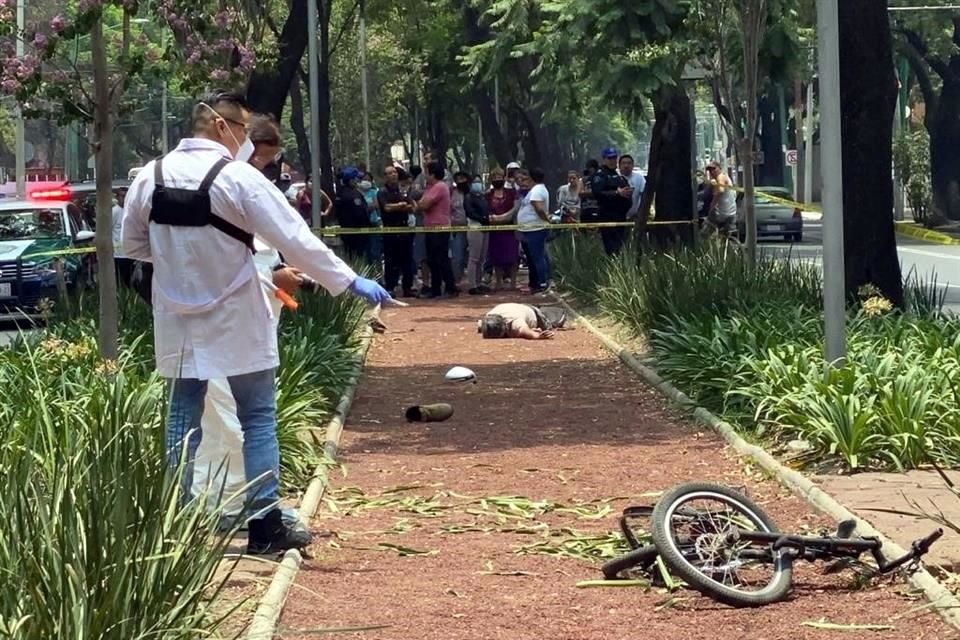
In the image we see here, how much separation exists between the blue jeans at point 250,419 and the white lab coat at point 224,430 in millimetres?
52

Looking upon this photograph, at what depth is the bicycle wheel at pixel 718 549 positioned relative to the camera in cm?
704

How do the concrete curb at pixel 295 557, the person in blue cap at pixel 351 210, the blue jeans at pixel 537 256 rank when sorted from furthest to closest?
the person in blue cap at pixel 351 210 < the blue jeans at pixel 537 256 < the concrete curb at pixel 295 557

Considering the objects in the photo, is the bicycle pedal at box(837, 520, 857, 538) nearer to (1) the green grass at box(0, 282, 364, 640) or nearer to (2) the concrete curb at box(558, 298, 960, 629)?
(2) the concrete curb at box(558, 298, 960, 629)

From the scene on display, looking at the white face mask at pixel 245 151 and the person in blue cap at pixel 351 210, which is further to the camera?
the person in blue cap at pixel 351 210

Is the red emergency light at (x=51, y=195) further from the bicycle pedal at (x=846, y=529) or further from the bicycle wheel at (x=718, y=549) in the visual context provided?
the bicycle pedal at (x=846, y=529)

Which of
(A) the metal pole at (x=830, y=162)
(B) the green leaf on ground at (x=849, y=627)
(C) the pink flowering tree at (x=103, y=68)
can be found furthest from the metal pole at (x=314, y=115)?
(B) the green leaf on ground at (x=849, y=627)

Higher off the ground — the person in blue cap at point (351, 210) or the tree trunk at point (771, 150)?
the tree trunk at point (771, 150)

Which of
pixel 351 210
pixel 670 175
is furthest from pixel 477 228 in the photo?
pixel 670 175

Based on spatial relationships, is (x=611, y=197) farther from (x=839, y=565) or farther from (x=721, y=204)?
(x=839, y=565)

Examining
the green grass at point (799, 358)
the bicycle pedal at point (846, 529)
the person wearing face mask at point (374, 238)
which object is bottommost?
the bicycle pedal at point (846, 529)

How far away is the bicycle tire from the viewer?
7.35 metres

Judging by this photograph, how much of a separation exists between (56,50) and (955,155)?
39.9 m

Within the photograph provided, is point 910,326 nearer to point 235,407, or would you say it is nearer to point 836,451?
point 836,451

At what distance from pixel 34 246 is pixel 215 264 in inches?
705
